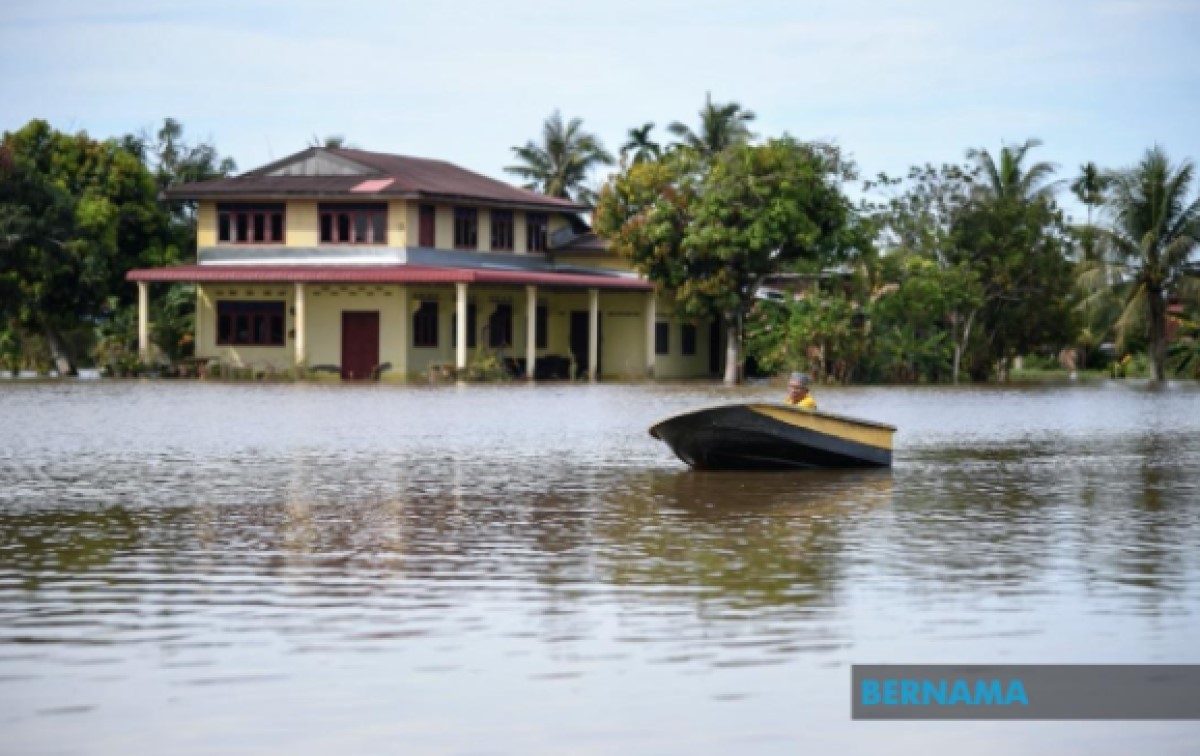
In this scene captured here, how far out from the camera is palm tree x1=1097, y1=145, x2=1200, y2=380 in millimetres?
70812

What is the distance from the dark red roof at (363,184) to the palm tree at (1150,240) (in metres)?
20.3

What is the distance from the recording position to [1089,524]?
17375mm

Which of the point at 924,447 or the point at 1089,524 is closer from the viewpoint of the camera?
the point at 1089,524

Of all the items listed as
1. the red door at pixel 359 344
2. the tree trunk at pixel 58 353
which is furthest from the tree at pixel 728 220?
the tree trunk at pixel 58 353

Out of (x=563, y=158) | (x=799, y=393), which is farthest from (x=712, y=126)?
(x=799, y=393)

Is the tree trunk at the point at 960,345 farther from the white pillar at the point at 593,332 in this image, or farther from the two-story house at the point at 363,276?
the white pillar at the point at 593,332

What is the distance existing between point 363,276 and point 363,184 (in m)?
5.12

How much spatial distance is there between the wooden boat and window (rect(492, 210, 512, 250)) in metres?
41.1

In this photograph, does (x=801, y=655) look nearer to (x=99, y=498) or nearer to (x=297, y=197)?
(x=99, y=498)

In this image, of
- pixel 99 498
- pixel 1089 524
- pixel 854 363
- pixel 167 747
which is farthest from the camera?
pixel 854 363

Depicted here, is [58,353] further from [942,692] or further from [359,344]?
[942,692]

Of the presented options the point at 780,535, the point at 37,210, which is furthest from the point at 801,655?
the point at 37,210

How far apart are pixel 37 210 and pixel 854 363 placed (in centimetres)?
2526

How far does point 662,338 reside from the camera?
6706 cm
